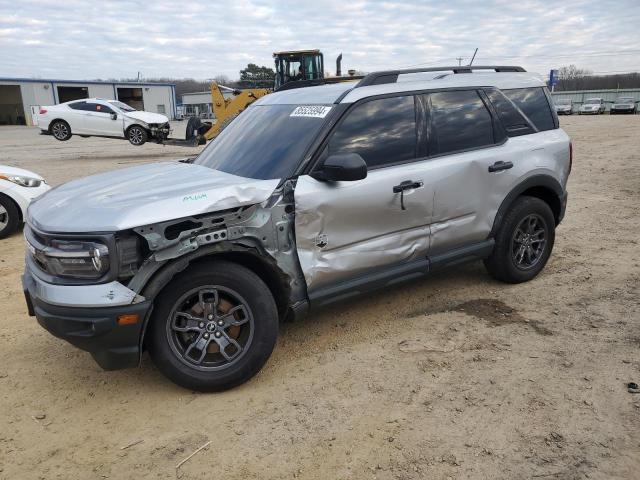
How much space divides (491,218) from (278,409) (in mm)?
2541

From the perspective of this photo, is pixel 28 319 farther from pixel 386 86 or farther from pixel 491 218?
pixel 491 218

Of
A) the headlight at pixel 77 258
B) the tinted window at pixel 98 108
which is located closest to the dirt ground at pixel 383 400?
the headlight at pixel 77 258

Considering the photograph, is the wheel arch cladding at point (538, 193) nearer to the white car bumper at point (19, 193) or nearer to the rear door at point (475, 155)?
the rear door at point (475, 155)

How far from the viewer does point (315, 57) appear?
19969mm

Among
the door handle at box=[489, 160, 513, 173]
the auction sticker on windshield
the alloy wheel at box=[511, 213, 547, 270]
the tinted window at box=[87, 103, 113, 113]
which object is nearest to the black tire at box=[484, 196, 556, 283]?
the alloy wheel at box=[511, 213, 547, 270]

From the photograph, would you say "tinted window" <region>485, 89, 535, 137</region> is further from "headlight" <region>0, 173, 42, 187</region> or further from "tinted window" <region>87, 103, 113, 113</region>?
"tinted window" <region>87, 103, 113, 113</region>

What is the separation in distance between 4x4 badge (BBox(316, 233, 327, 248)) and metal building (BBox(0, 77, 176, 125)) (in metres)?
55.4

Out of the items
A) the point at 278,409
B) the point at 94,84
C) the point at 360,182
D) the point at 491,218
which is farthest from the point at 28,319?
the point at 94,84

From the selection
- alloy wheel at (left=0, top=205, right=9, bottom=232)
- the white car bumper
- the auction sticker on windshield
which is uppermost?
the auction sticker on windshield

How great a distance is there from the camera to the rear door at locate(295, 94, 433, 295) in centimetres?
345

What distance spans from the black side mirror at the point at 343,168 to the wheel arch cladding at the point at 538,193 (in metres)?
1.72

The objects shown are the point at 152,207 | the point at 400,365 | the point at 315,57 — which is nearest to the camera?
the point at 152,207

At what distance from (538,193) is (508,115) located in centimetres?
83

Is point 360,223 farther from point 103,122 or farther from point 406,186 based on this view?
point 103,122
